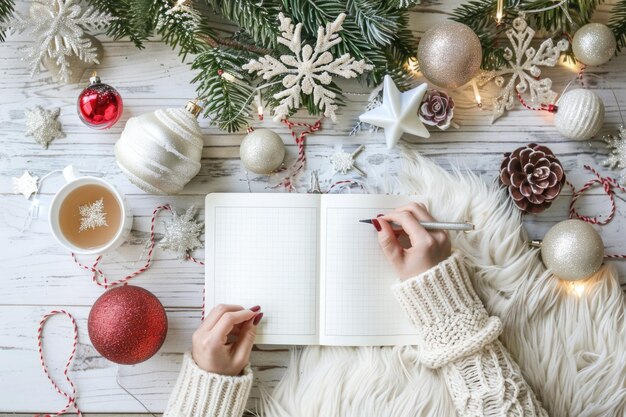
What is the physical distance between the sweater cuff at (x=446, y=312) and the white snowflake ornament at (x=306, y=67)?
36 cm

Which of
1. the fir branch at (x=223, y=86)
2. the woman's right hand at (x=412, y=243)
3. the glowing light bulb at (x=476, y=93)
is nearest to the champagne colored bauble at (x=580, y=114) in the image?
the glowing light bulb at (x=476, y=93)

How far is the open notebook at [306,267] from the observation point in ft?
3.43

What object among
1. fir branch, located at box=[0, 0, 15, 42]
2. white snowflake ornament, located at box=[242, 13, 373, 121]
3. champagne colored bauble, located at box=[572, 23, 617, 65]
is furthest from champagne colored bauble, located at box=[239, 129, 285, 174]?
champagne colored bauble, located at box=[572, 23, 617, 65]

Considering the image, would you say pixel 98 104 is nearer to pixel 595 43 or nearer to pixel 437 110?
pixel 437 110

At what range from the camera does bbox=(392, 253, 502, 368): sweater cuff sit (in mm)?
970

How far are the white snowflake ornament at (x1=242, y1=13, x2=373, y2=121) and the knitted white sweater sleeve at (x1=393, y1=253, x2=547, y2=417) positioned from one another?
37 centimetres

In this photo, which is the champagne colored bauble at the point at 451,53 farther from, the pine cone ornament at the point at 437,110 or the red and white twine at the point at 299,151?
the red and white twine at the point at 299,151

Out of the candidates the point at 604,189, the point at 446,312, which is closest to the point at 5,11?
the point at 446,312

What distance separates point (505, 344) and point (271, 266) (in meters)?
0.49

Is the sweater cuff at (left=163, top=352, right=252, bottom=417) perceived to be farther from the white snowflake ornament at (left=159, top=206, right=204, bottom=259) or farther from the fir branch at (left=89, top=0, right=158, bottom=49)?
the fir branch at (left=89, top=0, right=158, bottom=49)

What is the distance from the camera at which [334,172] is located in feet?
3.61

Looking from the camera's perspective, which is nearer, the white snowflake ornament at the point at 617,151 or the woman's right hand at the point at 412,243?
the woman's right hand at the point at 412,243

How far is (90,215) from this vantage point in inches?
40.4

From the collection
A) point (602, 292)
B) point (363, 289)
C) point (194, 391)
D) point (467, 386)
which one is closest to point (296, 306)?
point (363, 289)
